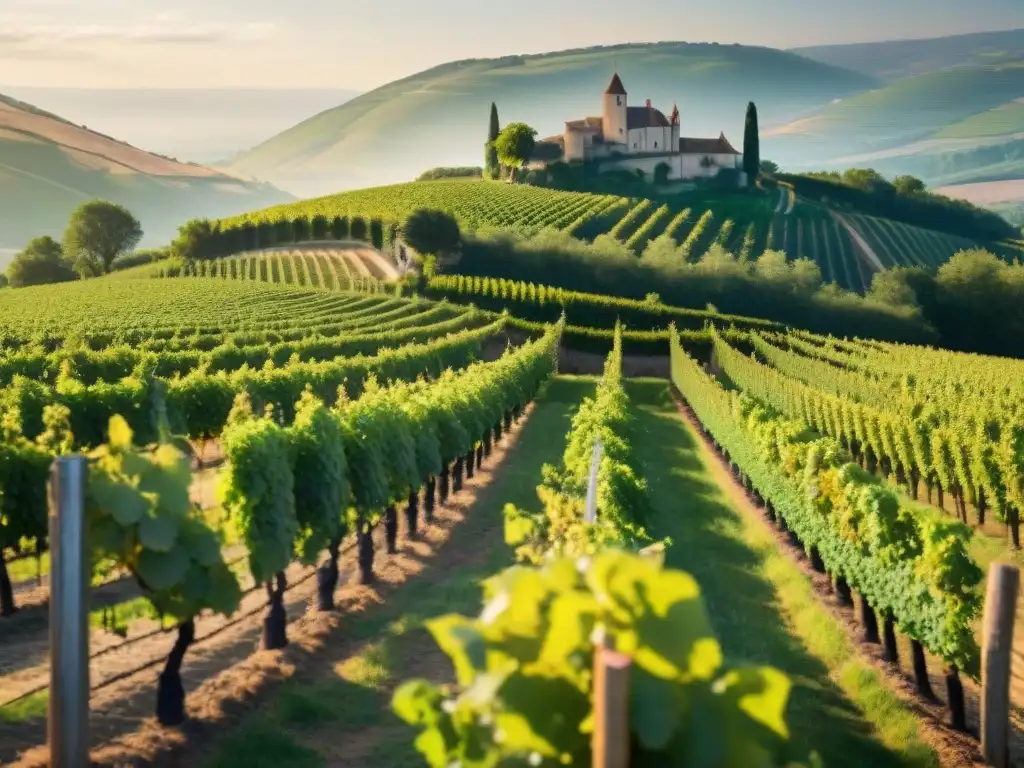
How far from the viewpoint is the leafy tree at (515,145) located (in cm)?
12006

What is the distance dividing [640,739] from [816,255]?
3824 inches

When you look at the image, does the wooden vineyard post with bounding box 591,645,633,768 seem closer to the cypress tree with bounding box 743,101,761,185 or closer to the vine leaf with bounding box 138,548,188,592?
the vine leaf with bounding box 138,548,188,592

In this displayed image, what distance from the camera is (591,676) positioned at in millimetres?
3125

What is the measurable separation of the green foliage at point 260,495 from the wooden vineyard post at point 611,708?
24.5ft

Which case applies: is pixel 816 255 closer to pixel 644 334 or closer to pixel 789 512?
pixel 644 334

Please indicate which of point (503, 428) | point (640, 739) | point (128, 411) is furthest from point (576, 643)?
point (503, 428)

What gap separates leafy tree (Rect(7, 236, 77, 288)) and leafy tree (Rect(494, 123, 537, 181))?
4590cm

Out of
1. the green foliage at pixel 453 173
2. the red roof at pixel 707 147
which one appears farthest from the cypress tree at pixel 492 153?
the red roof at pixel 707 147

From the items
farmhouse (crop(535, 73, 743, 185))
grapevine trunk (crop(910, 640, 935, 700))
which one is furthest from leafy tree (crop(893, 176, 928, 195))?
grapevine trunk (crop(910, 640, 935, 700))

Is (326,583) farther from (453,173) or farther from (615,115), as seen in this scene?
(453,173)

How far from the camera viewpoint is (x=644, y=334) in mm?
56812

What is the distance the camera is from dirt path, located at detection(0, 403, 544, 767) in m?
8.21

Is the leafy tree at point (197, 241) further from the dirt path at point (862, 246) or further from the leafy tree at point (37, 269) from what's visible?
the dirt path at point (862, 246)

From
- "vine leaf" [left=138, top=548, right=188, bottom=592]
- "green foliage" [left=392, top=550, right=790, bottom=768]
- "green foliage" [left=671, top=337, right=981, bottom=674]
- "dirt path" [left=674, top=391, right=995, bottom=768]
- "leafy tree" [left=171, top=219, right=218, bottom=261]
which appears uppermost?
"leafy tree" [left=171, top=219, right=218, bottom=261]
